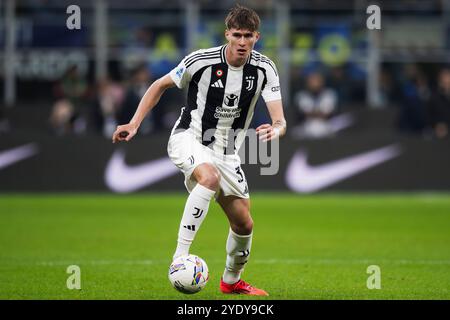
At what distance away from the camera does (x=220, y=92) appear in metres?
7.77

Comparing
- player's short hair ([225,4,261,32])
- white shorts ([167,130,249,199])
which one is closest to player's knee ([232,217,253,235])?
white shorts ([167,130,249,199])

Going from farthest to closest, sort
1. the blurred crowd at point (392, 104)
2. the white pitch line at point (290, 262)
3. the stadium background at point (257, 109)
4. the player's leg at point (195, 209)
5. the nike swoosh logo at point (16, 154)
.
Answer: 1. the blurred crowd at point (392, 104)
2. the stadium background at point (257, 109)
3. the nike swoosh logo at point (16, 154)
4. the white pitch line at point (290, 262)
5. the player's leg at point (195, 209)

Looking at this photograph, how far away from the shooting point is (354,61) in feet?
67.4

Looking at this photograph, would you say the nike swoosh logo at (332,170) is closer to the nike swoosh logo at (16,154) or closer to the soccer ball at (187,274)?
the nike swoosh logo at (16,154)

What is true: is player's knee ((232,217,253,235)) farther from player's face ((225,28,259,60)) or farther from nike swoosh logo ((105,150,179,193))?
nike swoosh logo ((105,150,179,193))

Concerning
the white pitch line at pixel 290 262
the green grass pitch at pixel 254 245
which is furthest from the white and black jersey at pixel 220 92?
the white pitch line at pixel 290 262

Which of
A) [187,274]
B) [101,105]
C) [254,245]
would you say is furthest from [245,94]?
[101,105]

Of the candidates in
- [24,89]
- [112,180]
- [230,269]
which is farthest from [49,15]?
[230,269]

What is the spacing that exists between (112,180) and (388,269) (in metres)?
9.51

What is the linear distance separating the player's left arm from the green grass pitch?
128 centimetres

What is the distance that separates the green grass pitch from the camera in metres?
8.17

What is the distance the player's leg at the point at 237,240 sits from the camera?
7.73 m

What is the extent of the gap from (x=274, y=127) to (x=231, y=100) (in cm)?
48

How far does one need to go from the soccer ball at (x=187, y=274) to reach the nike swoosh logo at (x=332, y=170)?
1126 cm
